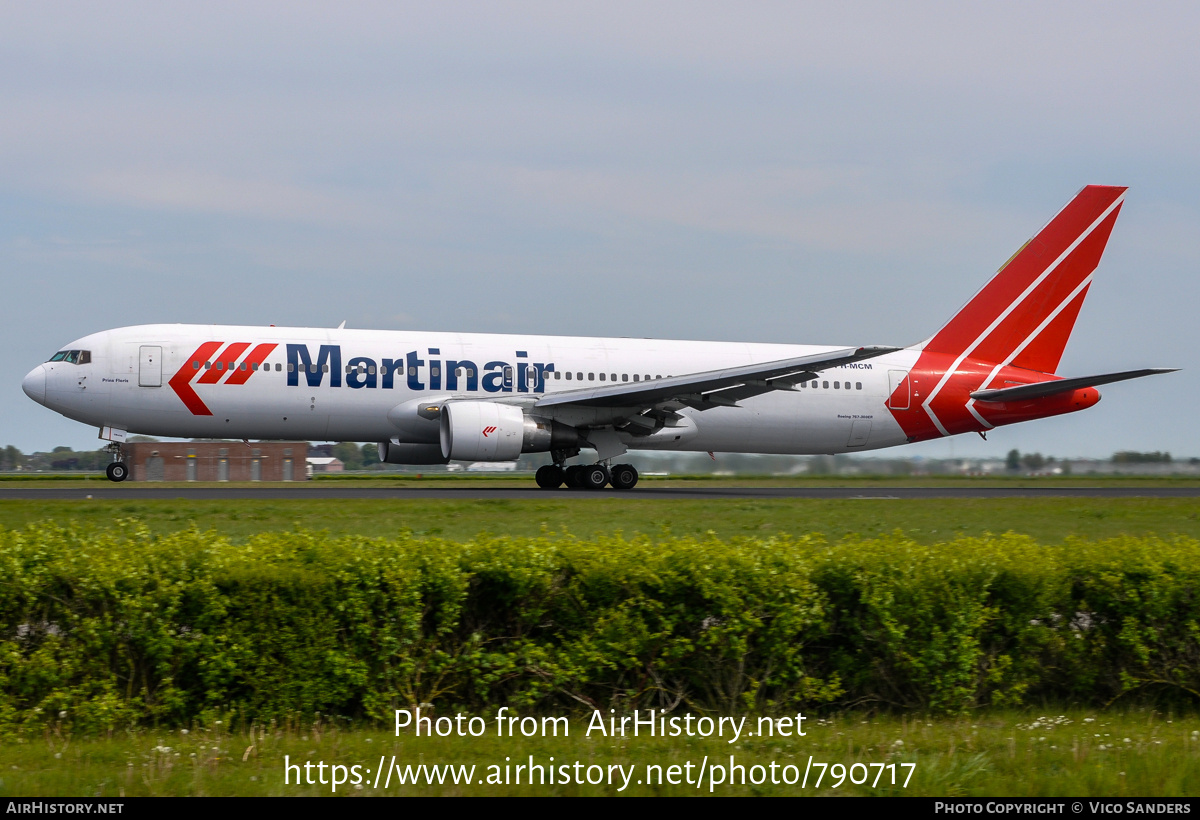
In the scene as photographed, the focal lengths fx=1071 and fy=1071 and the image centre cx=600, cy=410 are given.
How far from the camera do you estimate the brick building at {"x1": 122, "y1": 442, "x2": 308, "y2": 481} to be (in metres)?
36.6

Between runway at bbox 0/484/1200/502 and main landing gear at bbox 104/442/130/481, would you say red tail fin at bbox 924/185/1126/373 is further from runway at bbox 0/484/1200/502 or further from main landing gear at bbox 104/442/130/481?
main landing gear at bbox 104/442/130/481

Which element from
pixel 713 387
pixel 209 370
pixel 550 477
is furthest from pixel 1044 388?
pixel 209 370

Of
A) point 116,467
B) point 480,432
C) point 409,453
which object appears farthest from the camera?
point 409,453

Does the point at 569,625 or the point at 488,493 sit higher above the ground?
the point at 488,493

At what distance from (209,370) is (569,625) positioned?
1914cm

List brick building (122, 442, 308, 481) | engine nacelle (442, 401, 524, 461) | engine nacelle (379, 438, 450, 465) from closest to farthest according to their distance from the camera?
1. engine nacelle (442, 401, 524, 461)
2. engine nacelle (379, 438, 450, 465)
3. brick building (122, 442, 308, 481)

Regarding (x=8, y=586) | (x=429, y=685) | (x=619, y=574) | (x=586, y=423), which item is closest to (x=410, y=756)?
(x=429, y=685)

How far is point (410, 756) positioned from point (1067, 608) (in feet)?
15.6

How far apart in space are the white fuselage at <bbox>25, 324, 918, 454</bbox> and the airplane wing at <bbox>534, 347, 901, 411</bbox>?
2.48 ft

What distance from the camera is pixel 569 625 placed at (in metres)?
7.17

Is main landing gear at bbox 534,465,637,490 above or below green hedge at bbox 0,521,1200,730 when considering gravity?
above

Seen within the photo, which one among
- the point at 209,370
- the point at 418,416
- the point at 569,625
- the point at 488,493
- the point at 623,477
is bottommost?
the point at 569,625

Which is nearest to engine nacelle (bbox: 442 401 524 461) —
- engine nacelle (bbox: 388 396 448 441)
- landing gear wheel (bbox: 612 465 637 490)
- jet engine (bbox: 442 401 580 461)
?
jet engine (bbox: 442 401 580 461)

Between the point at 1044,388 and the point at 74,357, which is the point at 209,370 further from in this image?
the point at 1044,388
